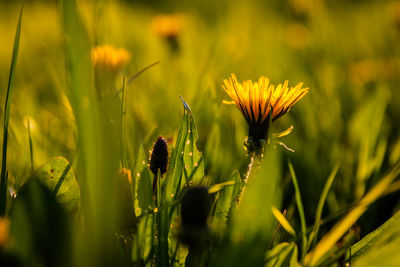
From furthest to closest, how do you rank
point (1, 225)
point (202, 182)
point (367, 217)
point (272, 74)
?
1. point (272, 74)
2. point (367, 217)
3. point (202, 182)
4. point (1, 225)

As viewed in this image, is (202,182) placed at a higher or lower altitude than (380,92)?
lower

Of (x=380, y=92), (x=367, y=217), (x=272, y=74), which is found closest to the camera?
(x=367, y=217)

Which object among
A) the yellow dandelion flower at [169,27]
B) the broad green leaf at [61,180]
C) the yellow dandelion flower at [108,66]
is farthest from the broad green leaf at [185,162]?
the yellow dandelion flower at [169,27]

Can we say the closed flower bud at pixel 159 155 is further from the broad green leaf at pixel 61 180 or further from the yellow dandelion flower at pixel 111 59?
the yellow dandelion flower at pixel 111 59

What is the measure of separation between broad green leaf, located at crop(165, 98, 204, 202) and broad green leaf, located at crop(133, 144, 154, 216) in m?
0.02

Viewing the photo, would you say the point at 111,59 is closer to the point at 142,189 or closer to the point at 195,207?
the point at 142,189

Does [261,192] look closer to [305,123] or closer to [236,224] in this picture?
[236,224]

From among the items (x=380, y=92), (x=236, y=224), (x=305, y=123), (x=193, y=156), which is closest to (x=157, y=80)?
(x=305, y=123)

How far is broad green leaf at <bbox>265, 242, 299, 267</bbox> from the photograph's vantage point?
420mm

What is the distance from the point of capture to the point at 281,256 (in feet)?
1.40

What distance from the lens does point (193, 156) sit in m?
0.52

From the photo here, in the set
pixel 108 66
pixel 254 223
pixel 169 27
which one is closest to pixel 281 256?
pixel 254 223

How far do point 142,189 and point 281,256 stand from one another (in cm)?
17

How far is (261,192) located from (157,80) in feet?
2.95
